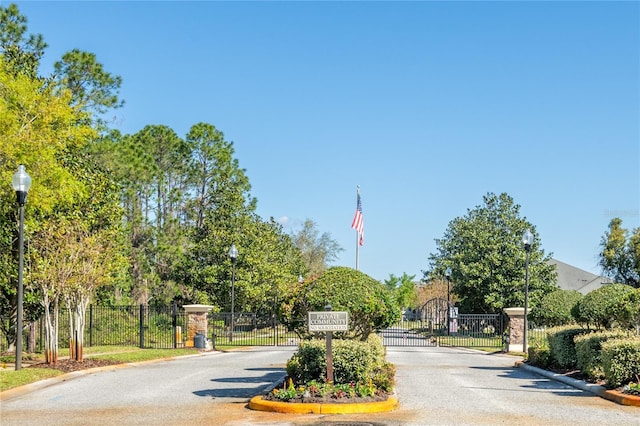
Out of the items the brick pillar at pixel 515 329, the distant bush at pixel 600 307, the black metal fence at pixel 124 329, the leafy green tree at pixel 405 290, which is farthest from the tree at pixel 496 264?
the leafy green tree at pixel 405 290

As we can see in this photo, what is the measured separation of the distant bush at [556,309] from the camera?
41.6 metres

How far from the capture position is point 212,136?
53438 millimetres

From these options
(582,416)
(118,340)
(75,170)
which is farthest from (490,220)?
(582,416)

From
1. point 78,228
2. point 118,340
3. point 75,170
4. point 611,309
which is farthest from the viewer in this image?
point 118,340

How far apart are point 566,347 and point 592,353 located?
9.02 ft

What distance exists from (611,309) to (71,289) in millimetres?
14322

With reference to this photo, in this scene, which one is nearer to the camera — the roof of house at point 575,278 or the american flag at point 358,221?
the american flag at point 358,221

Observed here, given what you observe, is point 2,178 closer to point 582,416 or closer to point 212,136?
point 582,416

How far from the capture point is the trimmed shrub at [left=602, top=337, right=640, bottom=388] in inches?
598

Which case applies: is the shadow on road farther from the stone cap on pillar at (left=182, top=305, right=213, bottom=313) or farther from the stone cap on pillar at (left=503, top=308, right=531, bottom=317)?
the stone cap on pillar at (left=503, top=308, right=531, bottom=317)

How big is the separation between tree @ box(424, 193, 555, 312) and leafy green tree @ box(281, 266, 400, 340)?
32.2 metres

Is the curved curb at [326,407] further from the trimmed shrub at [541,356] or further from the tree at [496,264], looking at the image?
the tree at [496,264]

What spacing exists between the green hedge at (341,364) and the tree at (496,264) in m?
34.0

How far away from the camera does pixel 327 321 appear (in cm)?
1409
